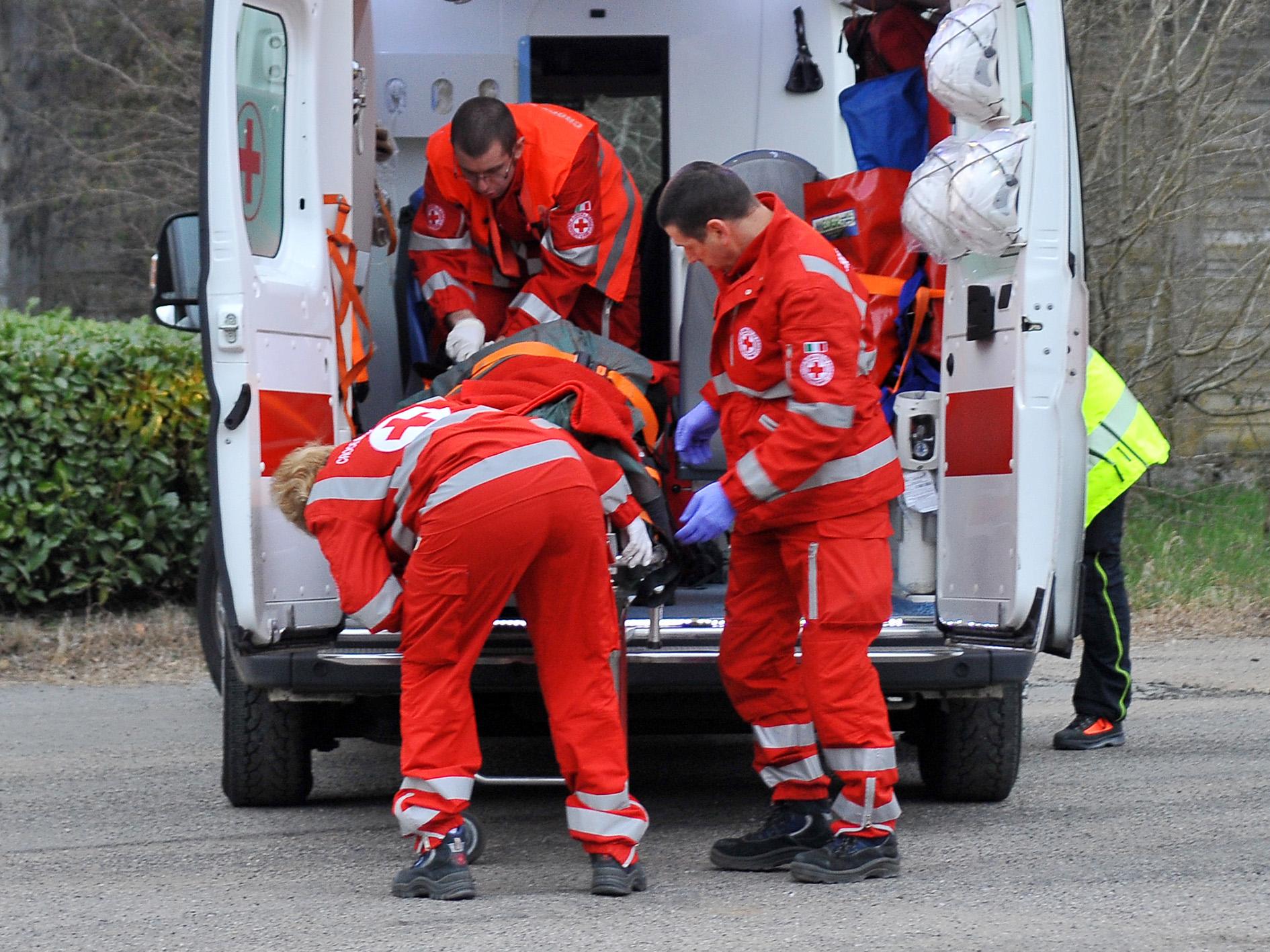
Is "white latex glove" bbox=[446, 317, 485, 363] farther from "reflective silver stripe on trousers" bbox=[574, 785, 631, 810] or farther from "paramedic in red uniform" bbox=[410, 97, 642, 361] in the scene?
"reflective silver stripe on trousers" bbox=[574, 785, 631, 810]

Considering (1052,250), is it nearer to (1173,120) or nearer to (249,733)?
(249,733)

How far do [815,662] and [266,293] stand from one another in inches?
65.0

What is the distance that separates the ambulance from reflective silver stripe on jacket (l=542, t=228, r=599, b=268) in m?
0.48

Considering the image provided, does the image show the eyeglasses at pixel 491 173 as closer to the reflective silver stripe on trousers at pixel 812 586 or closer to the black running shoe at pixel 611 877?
the reflective silver stripe on trousers at pixel 812 586

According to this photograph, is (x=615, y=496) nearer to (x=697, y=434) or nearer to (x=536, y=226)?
(x=697, y=434)

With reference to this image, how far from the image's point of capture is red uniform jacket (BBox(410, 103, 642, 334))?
5543 millimetres

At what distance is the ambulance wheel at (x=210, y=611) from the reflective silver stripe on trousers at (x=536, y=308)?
4.57 feet

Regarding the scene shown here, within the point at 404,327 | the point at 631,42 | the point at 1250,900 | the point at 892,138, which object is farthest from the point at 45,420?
the point at 1250,900

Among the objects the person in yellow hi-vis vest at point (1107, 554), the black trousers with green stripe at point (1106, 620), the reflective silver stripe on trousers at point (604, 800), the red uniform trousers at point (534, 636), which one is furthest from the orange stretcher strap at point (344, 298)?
the black trousers with green stripe at point (1106, 620)

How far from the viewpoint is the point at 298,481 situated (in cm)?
402

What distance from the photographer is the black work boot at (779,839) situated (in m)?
4.16

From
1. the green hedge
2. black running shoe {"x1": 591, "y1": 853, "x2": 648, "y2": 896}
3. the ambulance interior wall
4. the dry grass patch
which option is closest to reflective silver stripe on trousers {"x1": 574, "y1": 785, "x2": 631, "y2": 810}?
black running shoe {"x1": 591, "y1": 853, "x2": 648, "y2": 896}

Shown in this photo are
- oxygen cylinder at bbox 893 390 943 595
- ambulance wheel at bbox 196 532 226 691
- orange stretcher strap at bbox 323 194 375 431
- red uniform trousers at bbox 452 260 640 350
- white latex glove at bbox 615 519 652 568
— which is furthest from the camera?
ambulance wheel at bbox 196 532 226 691

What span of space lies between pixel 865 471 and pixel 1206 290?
6.46m
